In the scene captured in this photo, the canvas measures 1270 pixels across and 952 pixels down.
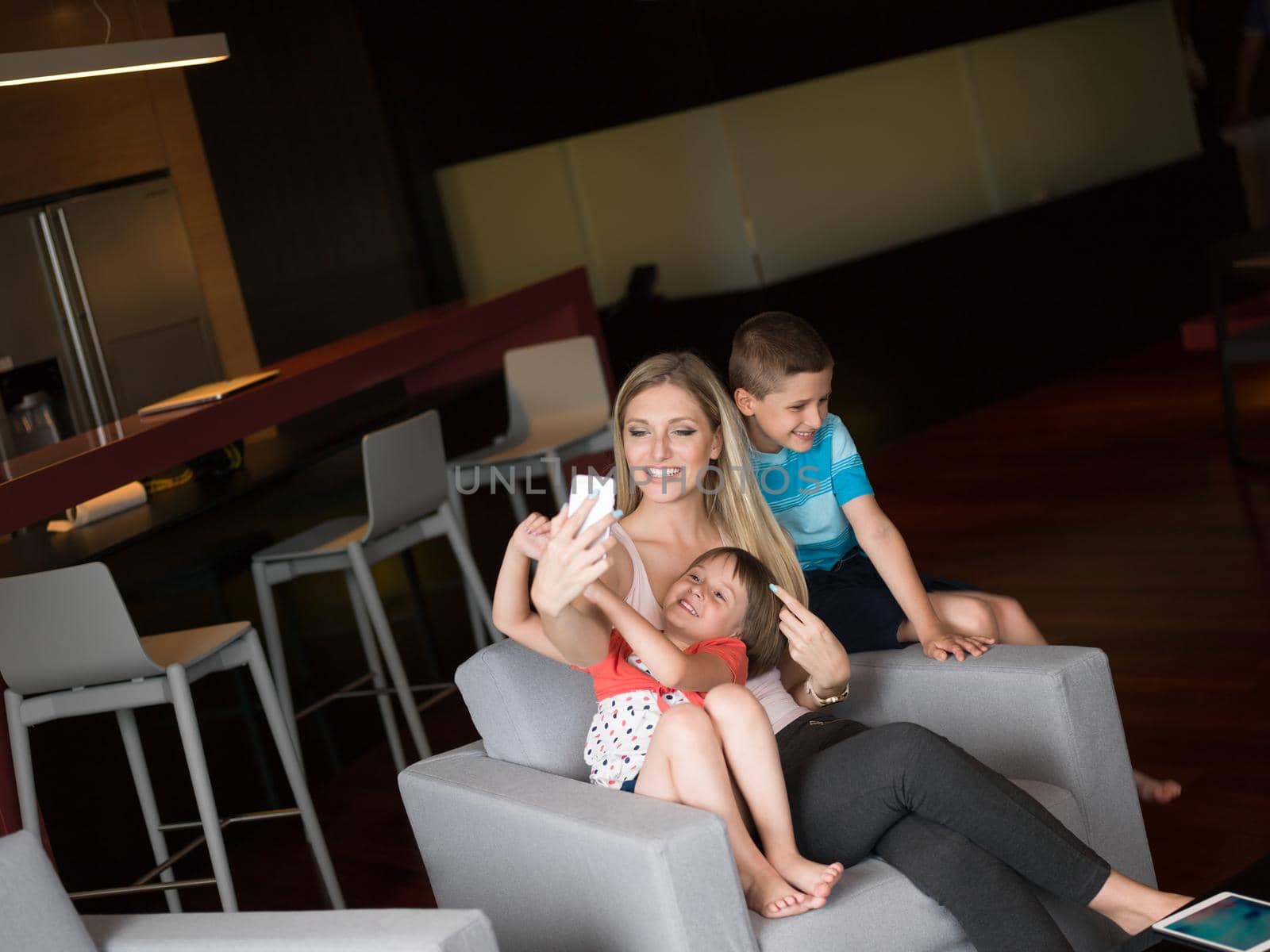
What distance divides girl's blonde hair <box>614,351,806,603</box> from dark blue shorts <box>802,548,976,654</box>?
158mm

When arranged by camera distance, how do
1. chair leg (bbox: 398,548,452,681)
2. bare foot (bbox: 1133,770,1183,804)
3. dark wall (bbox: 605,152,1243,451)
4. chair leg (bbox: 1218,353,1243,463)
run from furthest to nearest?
dark wall (bbox: 605,152,1243,451)
chair leg (bbox: 1218,353,1243,463)
chair leg (bbox: 398,548,452,681)
bare foot (bbox: 1133,770,1183,804)

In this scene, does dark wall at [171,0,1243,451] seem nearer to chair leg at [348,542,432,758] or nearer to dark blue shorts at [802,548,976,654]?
chair leg at [348,542,432,758]

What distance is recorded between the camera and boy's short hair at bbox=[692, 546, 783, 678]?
7.35ft

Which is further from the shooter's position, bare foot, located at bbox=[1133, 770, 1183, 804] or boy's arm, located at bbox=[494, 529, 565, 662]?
bare foot, located at bbox=[1133, 770, 1183, 804]

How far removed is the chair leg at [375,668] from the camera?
12.3 ft

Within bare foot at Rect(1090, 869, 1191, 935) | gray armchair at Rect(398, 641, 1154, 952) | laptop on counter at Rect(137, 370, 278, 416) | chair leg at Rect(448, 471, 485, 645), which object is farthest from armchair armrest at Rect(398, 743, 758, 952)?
chair leg at Rect(448, 471, 485, 645)

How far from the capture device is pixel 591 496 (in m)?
1.89

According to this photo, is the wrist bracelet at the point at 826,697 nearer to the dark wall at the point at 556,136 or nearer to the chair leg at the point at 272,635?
the chair leg at the point at 272,635

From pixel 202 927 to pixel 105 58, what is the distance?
2687mm

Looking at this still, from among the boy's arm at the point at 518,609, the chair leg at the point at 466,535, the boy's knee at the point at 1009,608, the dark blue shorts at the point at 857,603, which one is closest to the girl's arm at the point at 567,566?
the boy's arm at the point at 518,609

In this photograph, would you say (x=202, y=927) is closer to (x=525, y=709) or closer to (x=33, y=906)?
(x=33, y=906)

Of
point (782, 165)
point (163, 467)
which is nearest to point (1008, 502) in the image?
point (782, 165)

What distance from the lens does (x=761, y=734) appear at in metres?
2.00

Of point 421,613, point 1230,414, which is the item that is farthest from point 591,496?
point 1230,414
